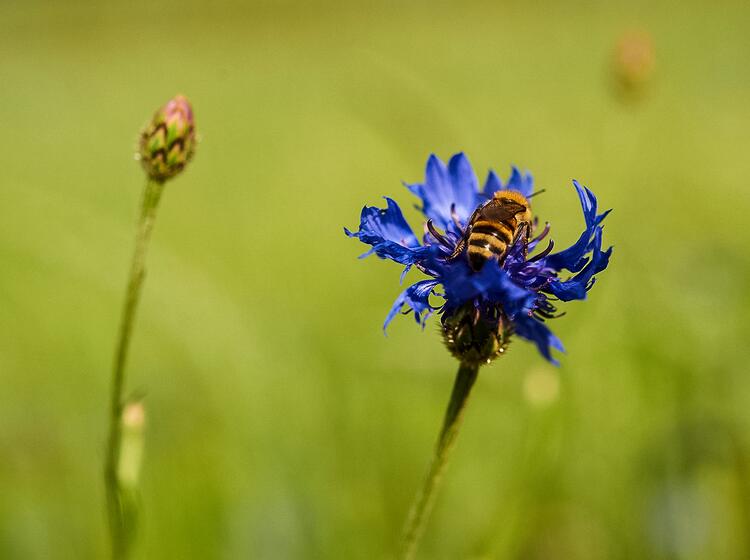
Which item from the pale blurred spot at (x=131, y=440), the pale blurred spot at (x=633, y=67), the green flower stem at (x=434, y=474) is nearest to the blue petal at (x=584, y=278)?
the green flower stem at (x=434, y=474)

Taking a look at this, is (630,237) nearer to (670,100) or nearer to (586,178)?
(586,178)

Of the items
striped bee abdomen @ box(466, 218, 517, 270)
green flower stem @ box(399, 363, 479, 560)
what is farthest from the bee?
green flower stem @ box(399, 363, 479, 560)

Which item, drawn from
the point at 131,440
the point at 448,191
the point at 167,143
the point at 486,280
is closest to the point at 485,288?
the point at 486,280

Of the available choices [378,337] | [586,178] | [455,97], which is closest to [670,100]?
[586,178]

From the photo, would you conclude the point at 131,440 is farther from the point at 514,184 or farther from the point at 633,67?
the point at 633,67

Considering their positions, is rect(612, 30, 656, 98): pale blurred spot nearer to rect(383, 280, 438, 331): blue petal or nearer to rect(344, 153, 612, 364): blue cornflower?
rect(344, 153, 612, 364): blue cornflower

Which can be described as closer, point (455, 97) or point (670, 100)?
point (670, 100)
